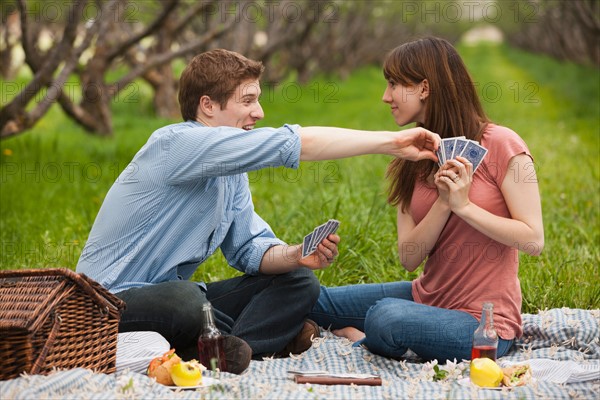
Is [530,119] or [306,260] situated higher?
[306,260]

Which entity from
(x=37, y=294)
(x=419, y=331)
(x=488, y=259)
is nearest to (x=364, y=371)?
(x=419, y=331)

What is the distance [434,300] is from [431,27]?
54401mm

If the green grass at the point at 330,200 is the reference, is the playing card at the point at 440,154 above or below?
above

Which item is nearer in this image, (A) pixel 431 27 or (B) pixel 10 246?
(B) pixel 10 246

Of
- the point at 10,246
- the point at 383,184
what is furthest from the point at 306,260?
the point at 383,184

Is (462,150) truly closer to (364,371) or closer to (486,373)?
(486,373)

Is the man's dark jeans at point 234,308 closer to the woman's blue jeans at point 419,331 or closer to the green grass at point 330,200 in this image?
the woman's blue jeans at point 419,331

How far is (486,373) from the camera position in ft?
10.8

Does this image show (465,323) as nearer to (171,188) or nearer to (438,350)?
(438,350)

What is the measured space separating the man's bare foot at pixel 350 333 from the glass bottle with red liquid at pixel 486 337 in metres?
0.80

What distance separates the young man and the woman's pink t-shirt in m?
0.30

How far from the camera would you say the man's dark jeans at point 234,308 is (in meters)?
3.69

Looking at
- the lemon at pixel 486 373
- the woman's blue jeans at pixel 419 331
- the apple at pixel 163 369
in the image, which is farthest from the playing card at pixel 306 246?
the lemon at pixel 486 373

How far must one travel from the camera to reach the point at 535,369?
3.57m
